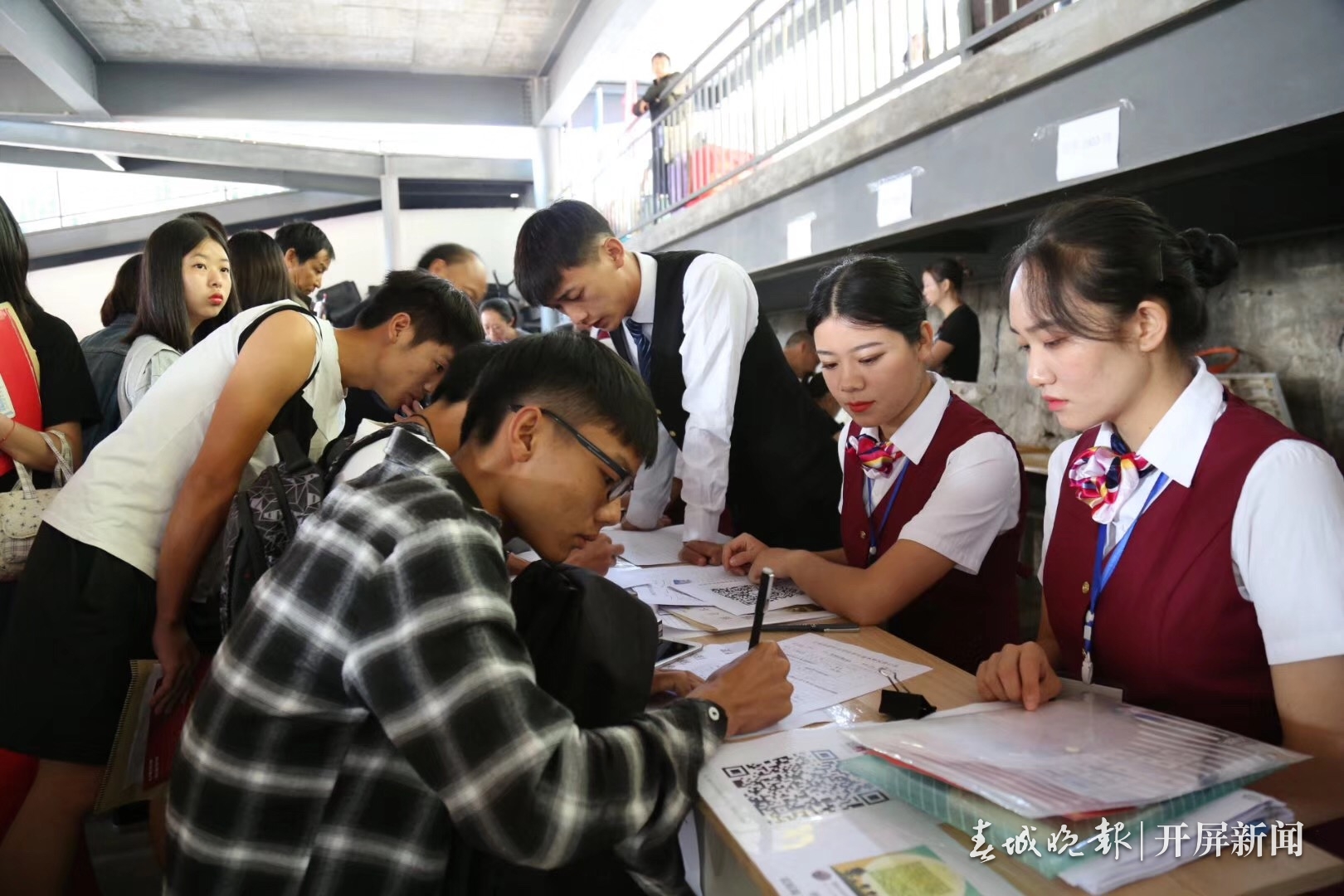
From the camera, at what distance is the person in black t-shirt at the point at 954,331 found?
4230 millimetres

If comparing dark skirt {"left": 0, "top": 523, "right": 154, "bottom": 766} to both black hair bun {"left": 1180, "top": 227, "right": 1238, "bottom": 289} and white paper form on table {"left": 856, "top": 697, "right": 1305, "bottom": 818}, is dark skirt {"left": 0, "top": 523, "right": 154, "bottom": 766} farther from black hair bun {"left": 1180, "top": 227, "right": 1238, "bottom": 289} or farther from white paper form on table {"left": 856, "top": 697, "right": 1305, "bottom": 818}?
black hair bun {"left": 1180, "top": 227, "right": 1238, "bottom": 289}

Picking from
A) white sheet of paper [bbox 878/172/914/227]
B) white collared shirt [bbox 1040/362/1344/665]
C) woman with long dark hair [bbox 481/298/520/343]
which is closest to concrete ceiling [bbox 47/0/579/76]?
woman with long dark hair [bbox 481/298/520/343]

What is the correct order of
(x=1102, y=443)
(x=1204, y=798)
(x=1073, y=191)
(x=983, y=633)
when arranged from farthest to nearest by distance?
(x=1073, y=191), (x=983, y=633), (x=1102, y=443), (x=1204, y=798)

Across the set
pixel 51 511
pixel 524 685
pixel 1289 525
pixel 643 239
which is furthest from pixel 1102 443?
pixel 643 239

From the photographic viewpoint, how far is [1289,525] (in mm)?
979

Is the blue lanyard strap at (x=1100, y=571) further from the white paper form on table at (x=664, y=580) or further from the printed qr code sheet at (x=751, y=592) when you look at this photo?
the white paper form on table at (x=664, y=580)

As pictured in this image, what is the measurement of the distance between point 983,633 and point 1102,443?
1.85 feet

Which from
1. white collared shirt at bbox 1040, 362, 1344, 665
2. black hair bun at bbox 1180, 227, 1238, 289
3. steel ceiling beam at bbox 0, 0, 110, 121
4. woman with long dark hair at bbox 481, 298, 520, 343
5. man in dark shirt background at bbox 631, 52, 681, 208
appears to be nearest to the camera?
white collared shirt at bbox 1040, 362, 1344, 665

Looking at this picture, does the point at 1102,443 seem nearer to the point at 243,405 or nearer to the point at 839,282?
the point at 839,282

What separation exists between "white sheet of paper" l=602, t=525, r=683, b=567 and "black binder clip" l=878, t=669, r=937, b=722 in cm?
91

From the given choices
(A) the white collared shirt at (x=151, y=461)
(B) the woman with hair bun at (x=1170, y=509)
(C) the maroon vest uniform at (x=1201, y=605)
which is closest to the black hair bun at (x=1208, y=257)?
(B) the woman with hair bun at (x=1170, y=509)

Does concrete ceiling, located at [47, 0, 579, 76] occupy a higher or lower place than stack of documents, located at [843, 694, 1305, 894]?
higher

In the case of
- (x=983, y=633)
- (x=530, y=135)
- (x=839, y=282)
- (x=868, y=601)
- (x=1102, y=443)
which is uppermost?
(x=530, y=135)

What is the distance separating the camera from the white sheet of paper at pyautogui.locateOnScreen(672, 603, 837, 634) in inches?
55.7
